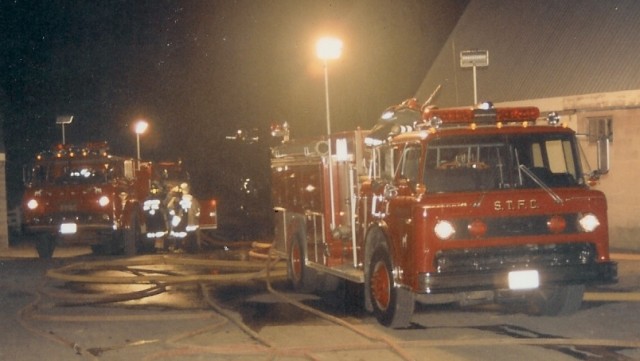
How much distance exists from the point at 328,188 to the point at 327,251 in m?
0.86

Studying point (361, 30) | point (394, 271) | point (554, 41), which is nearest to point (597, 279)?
point (394, 271)

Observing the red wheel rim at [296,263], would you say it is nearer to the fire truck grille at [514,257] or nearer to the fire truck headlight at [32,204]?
the fire truck grille at [514,257]

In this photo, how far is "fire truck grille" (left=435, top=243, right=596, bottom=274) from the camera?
9609 millimetres

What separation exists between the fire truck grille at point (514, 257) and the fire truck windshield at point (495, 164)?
69 cm

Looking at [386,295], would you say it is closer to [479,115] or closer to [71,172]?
[479,115]

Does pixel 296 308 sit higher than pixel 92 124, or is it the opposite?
pixel 92 124

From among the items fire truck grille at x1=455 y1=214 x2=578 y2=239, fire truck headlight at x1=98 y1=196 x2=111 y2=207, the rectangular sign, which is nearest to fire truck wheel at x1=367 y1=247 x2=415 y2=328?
fire truck grille at x1=455 y1=214 x2=578 y2=239

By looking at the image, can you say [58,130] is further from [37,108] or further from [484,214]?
[484,214]

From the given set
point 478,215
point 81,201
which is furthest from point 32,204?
point 478,215

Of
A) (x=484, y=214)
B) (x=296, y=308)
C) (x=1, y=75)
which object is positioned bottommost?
(x=296, y=308)

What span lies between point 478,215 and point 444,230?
388 millimetres

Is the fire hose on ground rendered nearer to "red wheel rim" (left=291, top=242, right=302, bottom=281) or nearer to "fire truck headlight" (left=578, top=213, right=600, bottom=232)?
"red wheel rim" (left=291, top=242, right=302, bottom=281)

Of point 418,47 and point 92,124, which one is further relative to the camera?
point 92,124

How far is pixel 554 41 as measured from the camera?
20797 mm
